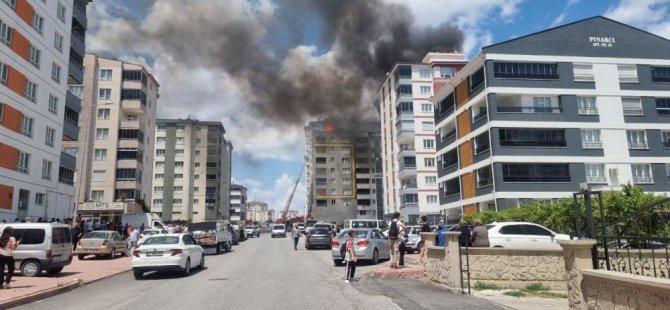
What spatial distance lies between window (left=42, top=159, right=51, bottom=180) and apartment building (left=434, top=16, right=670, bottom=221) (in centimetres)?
3284

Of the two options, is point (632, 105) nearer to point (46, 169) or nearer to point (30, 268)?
point (30, 268)

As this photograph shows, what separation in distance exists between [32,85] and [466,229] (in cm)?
3087

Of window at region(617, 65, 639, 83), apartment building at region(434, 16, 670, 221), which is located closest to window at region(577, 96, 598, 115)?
apartment building at region(434, 16, 670, 221)

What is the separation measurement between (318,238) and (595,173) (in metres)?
23.3

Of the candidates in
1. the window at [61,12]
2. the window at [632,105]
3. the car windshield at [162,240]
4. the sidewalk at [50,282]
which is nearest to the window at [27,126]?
A: the window at [61,12]

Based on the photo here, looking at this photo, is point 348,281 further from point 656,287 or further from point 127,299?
point 656,287

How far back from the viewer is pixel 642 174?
40.4 m

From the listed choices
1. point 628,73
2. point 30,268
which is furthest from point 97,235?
point 628,73

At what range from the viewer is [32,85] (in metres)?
32.8

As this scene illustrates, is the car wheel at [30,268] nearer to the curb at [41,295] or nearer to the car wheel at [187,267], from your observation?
the curb at [41,295]

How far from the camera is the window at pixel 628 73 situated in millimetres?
41812

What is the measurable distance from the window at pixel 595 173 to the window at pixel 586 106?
4366 mm

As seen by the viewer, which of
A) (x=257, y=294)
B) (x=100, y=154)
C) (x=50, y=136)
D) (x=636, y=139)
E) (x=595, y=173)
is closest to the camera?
(x=257, y=294)

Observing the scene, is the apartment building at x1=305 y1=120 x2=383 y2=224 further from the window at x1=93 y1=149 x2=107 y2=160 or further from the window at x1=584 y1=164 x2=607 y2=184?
the window at x1=584 y1=164 x2=607 y2=184
